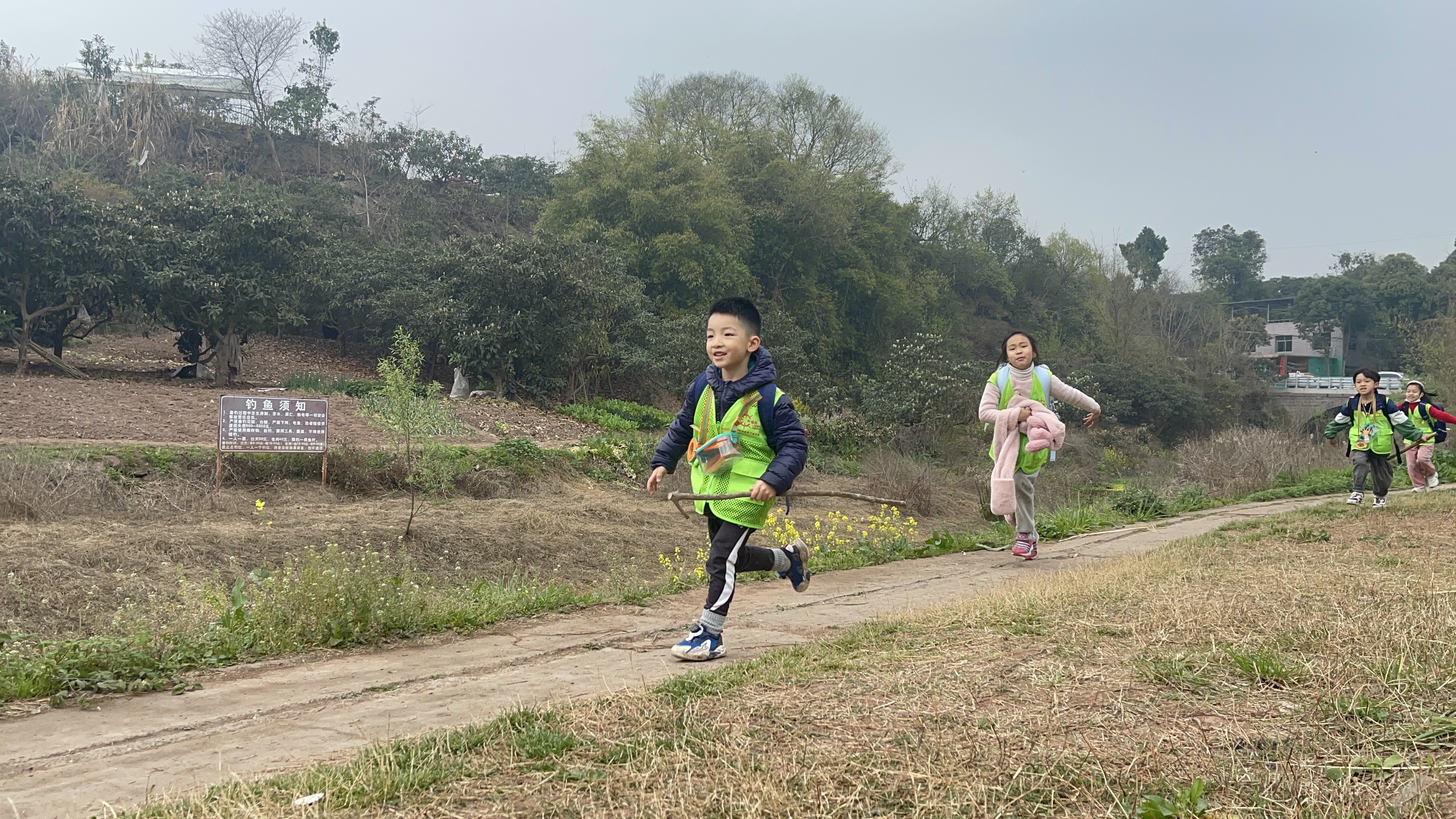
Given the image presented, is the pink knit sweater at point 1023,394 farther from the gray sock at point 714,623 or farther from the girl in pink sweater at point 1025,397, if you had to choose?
the gray sock at point 714,623

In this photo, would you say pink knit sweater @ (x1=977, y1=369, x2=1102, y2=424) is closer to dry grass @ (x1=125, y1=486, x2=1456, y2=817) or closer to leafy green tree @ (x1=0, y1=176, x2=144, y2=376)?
Answer: dry grass @ (x1=125, y1=486, x2=1456, y2=817)

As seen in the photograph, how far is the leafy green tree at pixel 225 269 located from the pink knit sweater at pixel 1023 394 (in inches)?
717

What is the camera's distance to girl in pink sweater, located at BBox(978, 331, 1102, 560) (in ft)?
28.5

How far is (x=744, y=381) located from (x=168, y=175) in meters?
31.2

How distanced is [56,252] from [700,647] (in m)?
20.8

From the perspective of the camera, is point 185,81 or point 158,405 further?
point 185,81

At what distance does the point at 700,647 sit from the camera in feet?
15.6

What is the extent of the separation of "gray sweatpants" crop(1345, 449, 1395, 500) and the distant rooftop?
3742 cm

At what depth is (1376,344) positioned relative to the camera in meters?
67.1

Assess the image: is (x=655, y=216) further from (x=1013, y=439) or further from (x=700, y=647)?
(x=700, y=647)

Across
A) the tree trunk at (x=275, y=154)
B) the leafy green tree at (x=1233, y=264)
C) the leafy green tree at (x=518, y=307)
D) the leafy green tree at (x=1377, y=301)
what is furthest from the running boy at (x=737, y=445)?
the leafy green tree at (x=1233, y=264)

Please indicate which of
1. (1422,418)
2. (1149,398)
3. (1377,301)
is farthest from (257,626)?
(1377,301)

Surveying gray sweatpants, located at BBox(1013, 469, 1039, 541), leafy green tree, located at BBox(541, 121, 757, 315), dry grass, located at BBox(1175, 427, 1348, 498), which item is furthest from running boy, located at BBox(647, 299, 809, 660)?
leafy green tree, located at BBox(541, 121, 757, 315)

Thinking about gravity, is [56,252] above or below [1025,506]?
above
